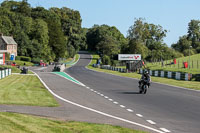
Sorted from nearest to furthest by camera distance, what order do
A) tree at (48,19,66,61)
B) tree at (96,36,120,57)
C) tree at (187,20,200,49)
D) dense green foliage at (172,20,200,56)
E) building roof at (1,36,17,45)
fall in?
building roof at (1,36,17,45), tree at (48,19,66,61), tree at (96,36,120,57), dense green foliage at (172,20,200,56), tree at (187,20,200,49)

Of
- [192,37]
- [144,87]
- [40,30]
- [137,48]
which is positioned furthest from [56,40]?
[144,87]

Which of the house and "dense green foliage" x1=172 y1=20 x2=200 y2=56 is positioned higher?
"dense green foliage" x1=172 y1=20 x2=200 y2=56

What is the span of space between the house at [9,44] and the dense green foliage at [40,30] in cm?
230

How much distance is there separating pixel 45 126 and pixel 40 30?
11674cm

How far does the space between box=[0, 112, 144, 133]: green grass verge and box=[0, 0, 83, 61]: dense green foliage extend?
105 metres

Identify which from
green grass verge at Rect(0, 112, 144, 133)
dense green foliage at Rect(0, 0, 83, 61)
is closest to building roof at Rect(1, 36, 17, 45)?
dense green foliage at Rect(0, 0, 83, 61)

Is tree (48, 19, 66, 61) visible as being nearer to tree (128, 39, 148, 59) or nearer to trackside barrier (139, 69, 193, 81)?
tree (128, 39, 148, 59)

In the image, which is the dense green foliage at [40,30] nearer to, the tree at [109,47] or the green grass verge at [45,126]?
the tree at [109,47]

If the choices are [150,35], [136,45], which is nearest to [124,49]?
[136,45]

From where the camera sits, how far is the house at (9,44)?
377 feet

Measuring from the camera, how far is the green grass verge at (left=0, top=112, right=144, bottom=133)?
9126mm

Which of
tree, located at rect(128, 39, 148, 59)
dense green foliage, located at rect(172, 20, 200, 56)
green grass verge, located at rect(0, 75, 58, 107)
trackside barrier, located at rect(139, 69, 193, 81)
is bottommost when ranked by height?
green grass verge, located at rect(0, 75, 58, 107)

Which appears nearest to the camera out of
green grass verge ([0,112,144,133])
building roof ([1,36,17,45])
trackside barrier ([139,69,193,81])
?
green grass verge ([0,112,144,133])

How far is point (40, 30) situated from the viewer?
12444 cm
